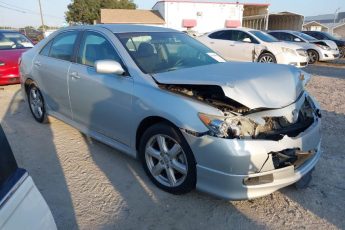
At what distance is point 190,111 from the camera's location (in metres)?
2.83

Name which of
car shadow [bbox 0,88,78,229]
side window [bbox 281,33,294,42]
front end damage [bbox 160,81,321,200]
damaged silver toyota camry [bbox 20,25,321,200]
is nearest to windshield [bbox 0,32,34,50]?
car shadow [bbox 0,88,78,229]

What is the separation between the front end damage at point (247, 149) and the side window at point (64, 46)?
6.82ft

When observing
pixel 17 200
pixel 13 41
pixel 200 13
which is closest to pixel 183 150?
pixel 17 200

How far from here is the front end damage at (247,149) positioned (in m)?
2.66

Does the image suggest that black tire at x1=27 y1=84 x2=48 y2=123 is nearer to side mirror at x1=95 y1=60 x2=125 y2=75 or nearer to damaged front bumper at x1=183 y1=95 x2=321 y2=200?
side mirror at x1=95 y1=60 x2=125 y2=75

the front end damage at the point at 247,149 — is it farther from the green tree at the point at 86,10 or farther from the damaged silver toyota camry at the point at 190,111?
the green tree at the point at 86,10

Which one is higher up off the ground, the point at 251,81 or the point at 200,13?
the point at 200,13

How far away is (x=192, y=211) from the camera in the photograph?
116 inches

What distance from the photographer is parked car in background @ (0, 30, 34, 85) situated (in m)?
8.34

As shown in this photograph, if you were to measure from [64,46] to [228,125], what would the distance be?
9.70 ft

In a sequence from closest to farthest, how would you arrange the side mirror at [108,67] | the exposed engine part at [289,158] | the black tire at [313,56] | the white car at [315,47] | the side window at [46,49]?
1. the exposed engine part at [289,158]
2. the side mirror at [108,67]
3. the side window at [46,49]
4. the white car at [315,47]
5. the black tire at [313,56]

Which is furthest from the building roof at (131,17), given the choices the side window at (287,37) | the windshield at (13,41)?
the windshield at (13,41)

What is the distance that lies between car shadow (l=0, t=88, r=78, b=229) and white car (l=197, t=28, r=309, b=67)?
7709 mm

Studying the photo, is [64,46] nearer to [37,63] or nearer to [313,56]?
[37,63]
